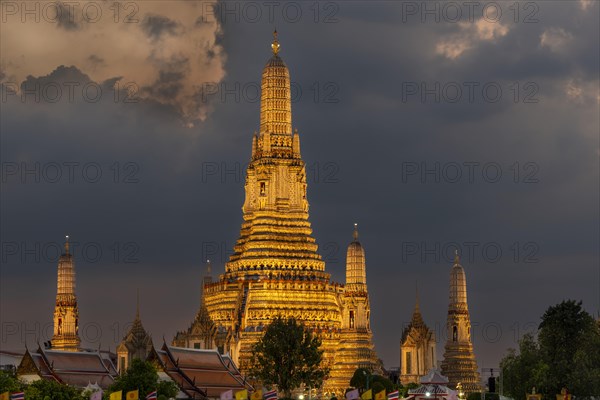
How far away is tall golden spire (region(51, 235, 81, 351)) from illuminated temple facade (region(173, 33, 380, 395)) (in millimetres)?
13428

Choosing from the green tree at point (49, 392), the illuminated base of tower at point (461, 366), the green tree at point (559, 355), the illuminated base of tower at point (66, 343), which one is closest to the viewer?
the green tree at point (49, 392)

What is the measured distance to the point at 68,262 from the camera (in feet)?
598

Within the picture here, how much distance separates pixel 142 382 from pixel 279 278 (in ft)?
201

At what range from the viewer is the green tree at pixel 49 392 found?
116 m

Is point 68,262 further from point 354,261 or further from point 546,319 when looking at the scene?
point 546,319

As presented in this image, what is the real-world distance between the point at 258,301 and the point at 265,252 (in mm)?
6792

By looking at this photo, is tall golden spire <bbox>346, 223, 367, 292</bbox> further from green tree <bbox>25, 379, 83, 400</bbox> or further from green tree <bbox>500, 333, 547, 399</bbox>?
green tree <bbox>25, 379, 83, 400</bbox>

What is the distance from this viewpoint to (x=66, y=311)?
180125 millimetres

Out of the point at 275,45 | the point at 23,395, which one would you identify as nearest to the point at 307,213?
the point at 275,45

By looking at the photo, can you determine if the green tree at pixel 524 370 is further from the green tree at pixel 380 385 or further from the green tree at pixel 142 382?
the green tree at pixel 142 382

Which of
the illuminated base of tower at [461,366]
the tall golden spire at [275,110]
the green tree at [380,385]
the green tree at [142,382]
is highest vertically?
the tall golden spire at [275,110]

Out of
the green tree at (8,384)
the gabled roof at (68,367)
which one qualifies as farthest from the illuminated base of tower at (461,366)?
the green tree at (8,384)

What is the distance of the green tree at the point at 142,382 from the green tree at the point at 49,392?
3.29m

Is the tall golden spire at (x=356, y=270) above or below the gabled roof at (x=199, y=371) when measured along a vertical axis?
above
